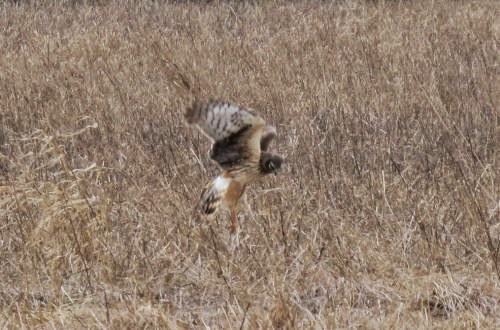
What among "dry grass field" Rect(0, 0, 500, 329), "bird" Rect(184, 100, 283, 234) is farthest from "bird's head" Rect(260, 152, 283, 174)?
"dry grass field" Rect(0, 0, 500, 329)

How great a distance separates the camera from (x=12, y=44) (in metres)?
8.89

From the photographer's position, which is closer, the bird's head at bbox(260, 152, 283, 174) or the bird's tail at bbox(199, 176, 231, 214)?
the bird's head at bbox(260, 152, 283, 174)

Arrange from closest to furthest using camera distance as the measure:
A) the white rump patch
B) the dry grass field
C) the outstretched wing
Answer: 1. the outstretched wing
2. the white rump patch
3. the dry grass field

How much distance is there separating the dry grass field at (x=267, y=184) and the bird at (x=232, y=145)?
14.2 inches

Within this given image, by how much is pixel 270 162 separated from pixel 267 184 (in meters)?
1.57

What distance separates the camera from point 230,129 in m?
3.02

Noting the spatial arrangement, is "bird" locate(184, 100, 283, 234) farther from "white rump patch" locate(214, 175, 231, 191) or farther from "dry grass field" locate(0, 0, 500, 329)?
"dry grass field" locate(0, 0, 500, 329)

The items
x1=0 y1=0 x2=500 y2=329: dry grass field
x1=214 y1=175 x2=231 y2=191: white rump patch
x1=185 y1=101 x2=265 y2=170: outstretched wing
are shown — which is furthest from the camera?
x1=0 y1=0 x2=500 y2=329: dry grass field

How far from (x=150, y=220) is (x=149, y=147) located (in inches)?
62.5

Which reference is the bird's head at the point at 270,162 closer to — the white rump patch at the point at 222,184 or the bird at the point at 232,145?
the bird at the point at 232,145

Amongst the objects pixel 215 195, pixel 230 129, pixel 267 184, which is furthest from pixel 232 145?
pixel 267 184

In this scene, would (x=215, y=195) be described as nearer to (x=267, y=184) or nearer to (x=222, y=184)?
(x=222, y=184)

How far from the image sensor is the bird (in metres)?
3.01

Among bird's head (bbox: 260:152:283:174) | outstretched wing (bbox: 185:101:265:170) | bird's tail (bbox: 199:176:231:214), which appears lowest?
bird's tail (bbox: 199:176:231:214)
